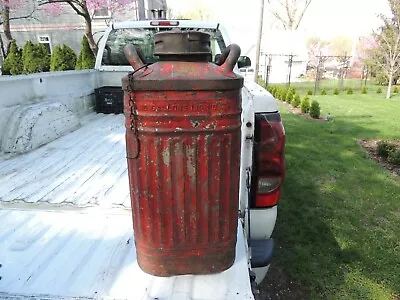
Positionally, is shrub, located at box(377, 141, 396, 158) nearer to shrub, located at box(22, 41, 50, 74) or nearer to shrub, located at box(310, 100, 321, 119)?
shrub, located at box(310, 100, 321, 119)

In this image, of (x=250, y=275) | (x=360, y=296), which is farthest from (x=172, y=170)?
(x=360, y=296)

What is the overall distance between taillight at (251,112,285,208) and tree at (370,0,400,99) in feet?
49.8

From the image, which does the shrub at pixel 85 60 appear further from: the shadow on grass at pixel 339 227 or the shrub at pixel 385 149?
the shrub at pixel 385 149

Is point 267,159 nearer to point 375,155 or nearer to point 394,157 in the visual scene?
point 394,157

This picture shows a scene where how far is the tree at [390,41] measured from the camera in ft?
46.5

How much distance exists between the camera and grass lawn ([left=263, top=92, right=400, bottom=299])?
9.18ft

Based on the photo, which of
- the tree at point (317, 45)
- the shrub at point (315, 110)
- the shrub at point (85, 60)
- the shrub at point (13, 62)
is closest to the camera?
the shrub at point (315, 110)

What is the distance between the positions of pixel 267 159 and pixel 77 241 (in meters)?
1.04

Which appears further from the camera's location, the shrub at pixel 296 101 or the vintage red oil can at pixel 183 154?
the shrub at pixel 296 101

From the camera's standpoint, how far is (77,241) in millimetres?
1616

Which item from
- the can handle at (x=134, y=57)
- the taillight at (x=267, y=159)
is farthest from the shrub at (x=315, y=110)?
→ the can handle at (x=134, y=57)

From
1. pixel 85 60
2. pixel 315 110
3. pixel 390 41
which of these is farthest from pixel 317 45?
pixel 315 110

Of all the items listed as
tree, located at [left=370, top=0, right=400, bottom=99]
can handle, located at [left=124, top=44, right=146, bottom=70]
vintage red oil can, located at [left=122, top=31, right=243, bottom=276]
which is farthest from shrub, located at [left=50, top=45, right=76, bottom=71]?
tree, located at [left=370, top=0, right=400, bottom=99]

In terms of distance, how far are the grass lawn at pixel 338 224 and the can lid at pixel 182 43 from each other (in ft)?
7.27
